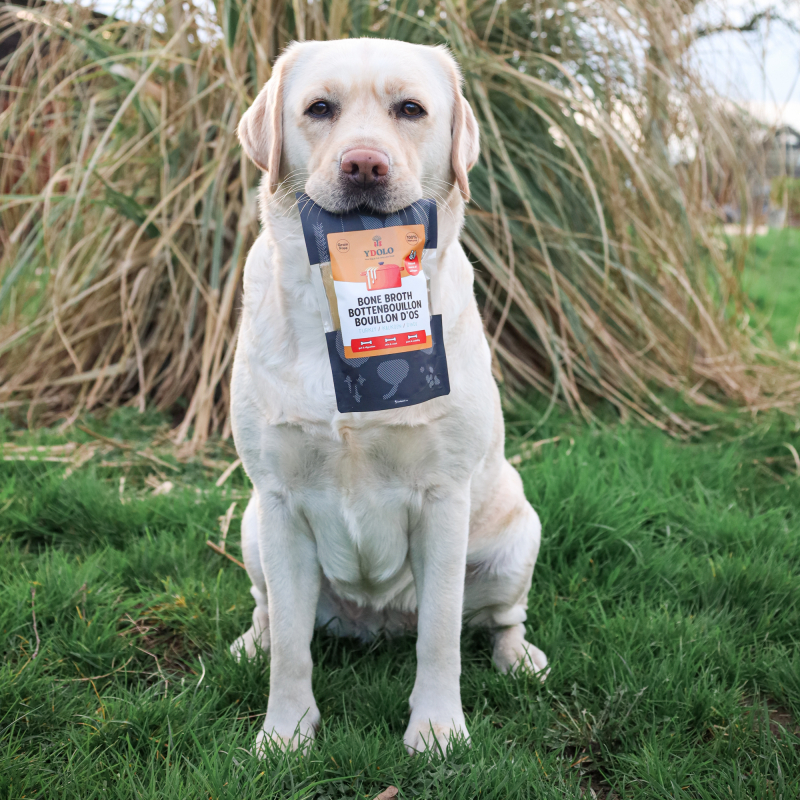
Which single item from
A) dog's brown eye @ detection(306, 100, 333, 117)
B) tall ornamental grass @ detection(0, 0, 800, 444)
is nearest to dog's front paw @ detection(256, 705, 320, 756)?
dog's brown eye @ detection(306, 100, 333, 117)

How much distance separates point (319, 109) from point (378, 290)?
492 mm

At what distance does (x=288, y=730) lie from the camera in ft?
5.43

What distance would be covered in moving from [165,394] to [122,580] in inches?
60.8

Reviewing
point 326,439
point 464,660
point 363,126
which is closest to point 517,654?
point 464,660

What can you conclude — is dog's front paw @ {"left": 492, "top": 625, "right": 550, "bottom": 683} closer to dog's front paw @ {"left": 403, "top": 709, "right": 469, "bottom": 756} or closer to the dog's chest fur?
dog's front paw @ {"left": 403, "top": 709, "right": 469, "bottom": 756}

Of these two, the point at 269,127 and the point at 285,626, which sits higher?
the point at 269,127

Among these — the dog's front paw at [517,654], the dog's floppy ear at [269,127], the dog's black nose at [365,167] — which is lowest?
the dog's front paw at [517,654]

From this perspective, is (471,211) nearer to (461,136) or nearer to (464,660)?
(461,136)

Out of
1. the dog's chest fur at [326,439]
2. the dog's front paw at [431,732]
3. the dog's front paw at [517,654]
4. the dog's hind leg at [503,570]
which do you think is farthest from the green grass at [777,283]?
the dog's front paw at [431,732]

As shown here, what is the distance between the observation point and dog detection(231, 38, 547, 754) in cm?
156

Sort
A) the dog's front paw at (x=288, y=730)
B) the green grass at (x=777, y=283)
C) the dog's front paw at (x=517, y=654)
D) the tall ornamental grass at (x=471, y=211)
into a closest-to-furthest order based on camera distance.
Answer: the dog's front paw at (x=288, y=730), the dog's front paw at (x=517, y=654), the tall ornamental grass at (x=471, y=211), the green grass at (x=777, y=283)

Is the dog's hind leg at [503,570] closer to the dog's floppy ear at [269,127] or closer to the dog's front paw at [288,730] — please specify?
the dog's front paw at [288,730]

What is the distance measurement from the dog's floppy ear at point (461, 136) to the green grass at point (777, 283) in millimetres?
2545

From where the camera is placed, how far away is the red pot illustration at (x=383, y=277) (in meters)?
1.42
